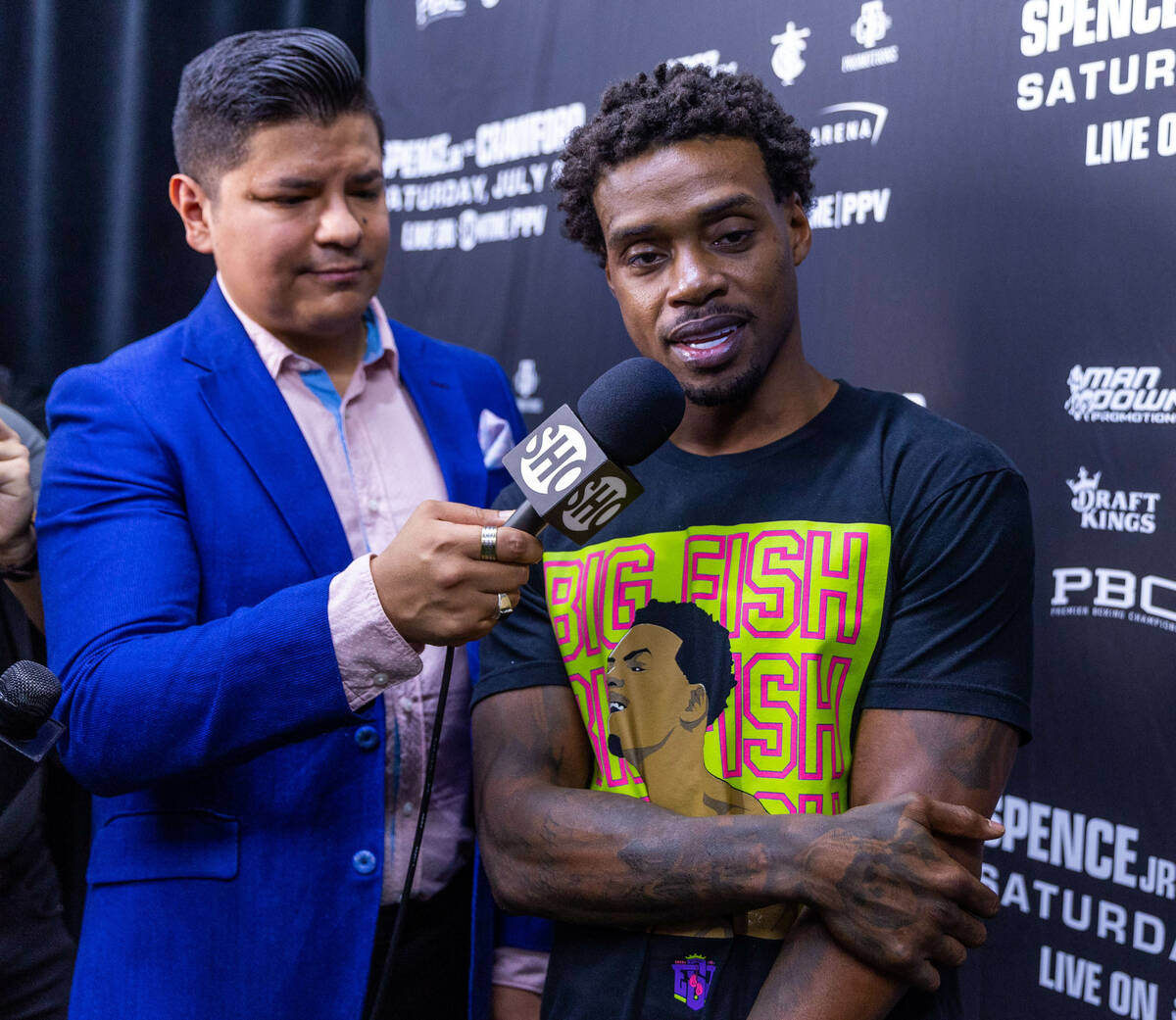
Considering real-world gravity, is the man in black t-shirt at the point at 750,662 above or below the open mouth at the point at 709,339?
below

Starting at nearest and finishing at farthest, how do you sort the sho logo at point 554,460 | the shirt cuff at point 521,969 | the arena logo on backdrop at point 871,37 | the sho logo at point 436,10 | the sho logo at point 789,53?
the sho logo at point 554,460
the shirt cuff at point 521,969
the arena logo on backdrop at point 871,37
the sho logo at point 789,53
the sho logo at point 436,10

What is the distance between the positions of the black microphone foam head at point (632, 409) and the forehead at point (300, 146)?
0.70m

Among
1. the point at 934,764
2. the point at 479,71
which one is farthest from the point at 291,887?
the point at 479,71

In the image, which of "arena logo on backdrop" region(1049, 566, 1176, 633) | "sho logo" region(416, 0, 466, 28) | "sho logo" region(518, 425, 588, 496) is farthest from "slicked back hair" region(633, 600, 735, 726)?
"sho logo" region(416, 0, 466, 28)

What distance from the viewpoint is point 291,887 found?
1.58m

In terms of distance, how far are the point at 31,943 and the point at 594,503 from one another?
58.6 inches

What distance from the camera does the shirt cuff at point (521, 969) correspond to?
5.34 feet

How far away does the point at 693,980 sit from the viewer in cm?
131

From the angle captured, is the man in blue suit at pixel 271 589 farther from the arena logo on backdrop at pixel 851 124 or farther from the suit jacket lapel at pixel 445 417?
the arena logo on backdrop at pixel 851 124

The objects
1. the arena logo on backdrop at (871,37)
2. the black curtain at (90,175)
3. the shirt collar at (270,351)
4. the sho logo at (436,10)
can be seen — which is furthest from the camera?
the sho logo at (436,10)

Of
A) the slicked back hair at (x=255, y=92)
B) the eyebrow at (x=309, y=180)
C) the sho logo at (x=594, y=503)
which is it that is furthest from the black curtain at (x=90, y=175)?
the sho logo at (x=594, y=503)

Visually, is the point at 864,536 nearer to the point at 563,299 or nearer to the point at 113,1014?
the point at 113,1014

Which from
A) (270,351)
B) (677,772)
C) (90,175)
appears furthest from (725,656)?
(90,175)

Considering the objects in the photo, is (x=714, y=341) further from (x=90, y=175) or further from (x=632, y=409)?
(x=90, y=175)
